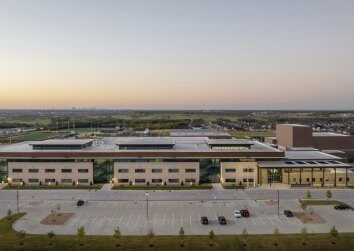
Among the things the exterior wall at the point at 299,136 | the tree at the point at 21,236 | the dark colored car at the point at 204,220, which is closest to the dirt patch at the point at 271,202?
the dark colored car at the point at 204,220

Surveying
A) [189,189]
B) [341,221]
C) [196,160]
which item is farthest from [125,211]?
[341,221]

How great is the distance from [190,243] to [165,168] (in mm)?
33342

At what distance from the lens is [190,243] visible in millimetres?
45188

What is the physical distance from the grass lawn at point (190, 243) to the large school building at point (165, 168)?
30297mm

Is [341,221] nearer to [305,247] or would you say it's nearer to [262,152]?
[305,247]

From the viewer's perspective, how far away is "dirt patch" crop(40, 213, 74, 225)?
2098 inches

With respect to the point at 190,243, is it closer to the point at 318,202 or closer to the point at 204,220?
the point at 204,220

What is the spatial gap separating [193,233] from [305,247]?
13.0 metres

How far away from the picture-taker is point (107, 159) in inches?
3135

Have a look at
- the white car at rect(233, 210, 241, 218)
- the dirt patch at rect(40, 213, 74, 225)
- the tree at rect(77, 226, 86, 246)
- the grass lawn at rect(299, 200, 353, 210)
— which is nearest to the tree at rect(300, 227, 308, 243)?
the white car at rect(233, 210, 241, 218)

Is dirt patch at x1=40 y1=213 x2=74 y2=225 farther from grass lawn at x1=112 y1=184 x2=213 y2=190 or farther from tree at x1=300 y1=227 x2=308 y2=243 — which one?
tree at x1=300 y1=227 x2=308 y2=243

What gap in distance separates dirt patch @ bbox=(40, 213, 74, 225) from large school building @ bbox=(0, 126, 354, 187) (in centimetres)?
2186

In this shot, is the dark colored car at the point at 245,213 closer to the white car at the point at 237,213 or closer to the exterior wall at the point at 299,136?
the white car at the point at 237,213

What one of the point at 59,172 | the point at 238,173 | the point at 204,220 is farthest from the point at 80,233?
the point at 238,173
